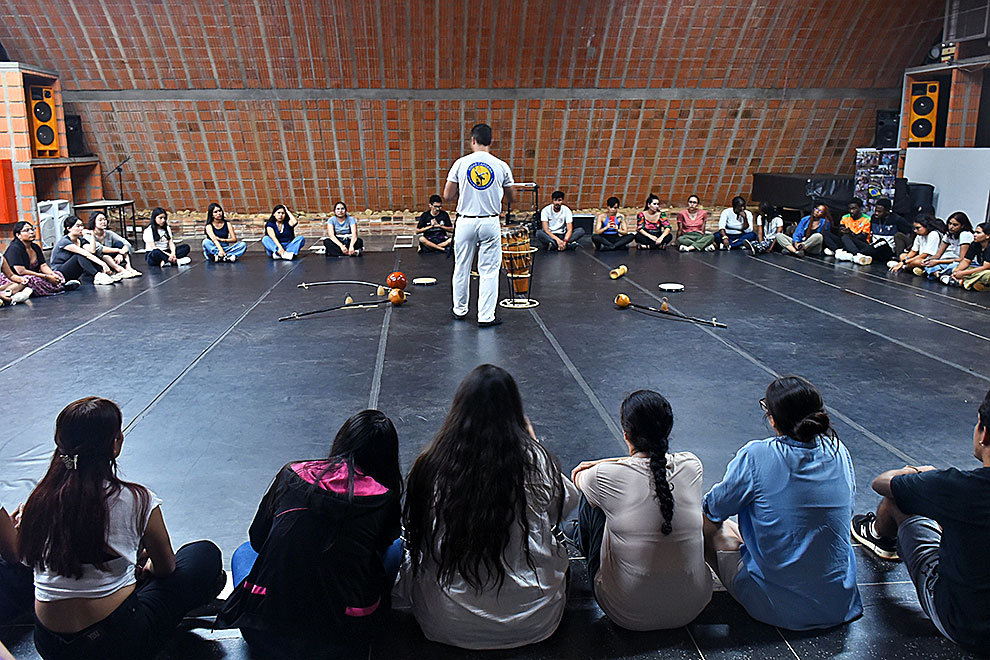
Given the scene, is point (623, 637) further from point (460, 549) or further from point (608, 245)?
point (608, 245)

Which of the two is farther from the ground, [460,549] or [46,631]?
[460,549]

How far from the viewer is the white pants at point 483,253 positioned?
6887 mm

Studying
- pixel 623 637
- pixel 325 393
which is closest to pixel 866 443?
pixel 623 637

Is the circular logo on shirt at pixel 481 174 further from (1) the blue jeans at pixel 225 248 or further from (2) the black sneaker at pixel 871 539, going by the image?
(1) the blue jeans at pixel 225 248

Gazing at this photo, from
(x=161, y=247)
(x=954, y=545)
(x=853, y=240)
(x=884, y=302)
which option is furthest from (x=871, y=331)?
(x=161, y=247)

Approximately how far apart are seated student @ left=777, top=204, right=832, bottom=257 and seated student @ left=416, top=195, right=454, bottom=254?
4.50 meters

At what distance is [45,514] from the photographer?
230 cm

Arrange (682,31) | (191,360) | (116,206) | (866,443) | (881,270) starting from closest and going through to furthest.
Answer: (866,443) → (191,360) → (881,270) → (682,31) → (116,206)

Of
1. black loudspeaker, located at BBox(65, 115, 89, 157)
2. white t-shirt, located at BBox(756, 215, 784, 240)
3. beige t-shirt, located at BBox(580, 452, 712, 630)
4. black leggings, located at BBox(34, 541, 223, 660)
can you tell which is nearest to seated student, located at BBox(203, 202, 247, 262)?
black loudspeaker, located at BBox(65, 115, 89, 157)

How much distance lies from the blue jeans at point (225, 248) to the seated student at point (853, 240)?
773cm

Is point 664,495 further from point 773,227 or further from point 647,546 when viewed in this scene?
point 773,227

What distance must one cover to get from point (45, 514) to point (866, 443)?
374 cm

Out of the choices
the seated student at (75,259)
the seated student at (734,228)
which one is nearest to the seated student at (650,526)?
the seated student at (75,259)

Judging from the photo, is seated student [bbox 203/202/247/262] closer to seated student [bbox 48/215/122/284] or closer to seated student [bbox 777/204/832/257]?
seated student [bbox 48/215/122/284]
